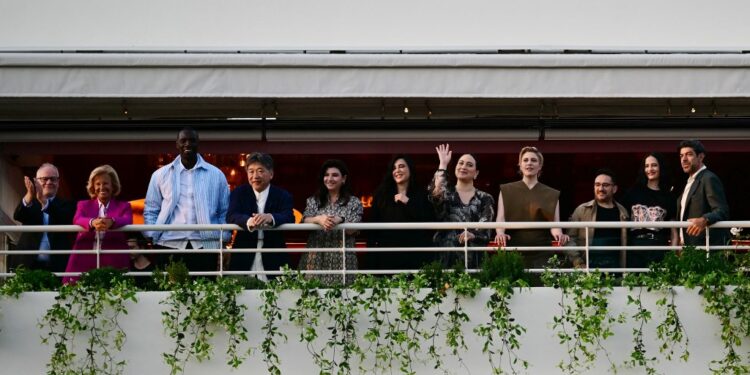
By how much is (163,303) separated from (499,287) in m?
2.59

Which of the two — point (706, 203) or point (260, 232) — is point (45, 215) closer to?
point (260, 232)

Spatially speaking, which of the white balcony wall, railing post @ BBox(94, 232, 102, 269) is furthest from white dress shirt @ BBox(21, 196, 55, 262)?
the white balcony wall

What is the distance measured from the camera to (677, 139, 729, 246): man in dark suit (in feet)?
37.8

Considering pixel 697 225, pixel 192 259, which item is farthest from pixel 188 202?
pixel 697 225

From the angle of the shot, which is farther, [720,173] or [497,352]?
[720,173]

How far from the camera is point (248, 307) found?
11016mm

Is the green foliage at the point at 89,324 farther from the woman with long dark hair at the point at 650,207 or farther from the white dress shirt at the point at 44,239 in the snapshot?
the woman with long dark hair at the point at 650,207

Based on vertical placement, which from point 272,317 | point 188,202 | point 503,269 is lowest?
point 272,317

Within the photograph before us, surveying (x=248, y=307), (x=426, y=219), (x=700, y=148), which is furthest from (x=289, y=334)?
(x=700, y=148)

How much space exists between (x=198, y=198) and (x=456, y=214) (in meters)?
2.11

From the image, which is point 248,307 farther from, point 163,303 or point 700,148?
Answer: point 700,148

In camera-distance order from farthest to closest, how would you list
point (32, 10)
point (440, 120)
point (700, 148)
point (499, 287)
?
point (32, 10), point (440, 120), point (700, 148), point (499, 287)

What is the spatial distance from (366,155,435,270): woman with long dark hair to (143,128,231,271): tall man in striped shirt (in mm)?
1255

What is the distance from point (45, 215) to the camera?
1197 cm
